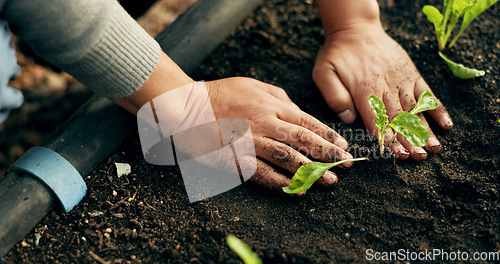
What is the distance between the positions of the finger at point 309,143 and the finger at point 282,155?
1.3 inches

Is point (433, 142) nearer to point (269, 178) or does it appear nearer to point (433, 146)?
point (433, 146)

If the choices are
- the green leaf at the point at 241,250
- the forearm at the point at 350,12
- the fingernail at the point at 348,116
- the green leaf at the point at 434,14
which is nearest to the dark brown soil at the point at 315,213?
the fingernail at the point at 348,116

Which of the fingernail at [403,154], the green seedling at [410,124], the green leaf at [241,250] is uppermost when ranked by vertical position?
the green leaf at [241,250]

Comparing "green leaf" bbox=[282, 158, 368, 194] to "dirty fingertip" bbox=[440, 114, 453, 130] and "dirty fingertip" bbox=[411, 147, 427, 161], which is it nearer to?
Answer: "dirty fingertip" bbox=[411, 147, 427, 161]

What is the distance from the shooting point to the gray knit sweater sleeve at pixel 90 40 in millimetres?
956

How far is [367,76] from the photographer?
4.70ft

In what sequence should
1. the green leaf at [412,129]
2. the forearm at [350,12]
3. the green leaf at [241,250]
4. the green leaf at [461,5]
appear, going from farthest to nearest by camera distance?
the forearm at [350,12] < the green leaf at [461,5] < the green leaf at [412,129] < the green leaf at [241,250]

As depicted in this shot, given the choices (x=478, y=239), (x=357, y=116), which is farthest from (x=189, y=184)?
(x=478, y=239)

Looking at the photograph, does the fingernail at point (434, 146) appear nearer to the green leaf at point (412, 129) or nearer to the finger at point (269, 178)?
the green leaf at point (412, 129)

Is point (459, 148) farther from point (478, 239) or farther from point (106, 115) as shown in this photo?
point (106, 115)

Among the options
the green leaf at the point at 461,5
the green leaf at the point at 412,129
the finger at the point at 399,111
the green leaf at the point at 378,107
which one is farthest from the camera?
the green leaf at the point at 461,5

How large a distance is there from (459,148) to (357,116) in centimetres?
34

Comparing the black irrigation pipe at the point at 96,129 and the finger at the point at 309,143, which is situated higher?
the black irrigation pipe at the point at 96,129

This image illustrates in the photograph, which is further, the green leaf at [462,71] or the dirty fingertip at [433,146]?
the green leaf at [462,71]
